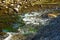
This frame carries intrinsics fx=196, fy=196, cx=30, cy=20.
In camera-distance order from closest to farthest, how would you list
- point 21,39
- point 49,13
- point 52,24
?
point 21,39
point 52,24
point 49,13

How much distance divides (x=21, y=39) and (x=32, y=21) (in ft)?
6.93

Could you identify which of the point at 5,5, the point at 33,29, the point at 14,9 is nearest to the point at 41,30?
the point at 33,29

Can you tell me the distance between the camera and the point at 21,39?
7.65 m

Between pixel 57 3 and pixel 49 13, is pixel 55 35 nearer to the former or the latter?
pixel 49 13

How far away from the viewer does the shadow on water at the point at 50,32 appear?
7.79 m

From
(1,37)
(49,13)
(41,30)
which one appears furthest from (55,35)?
(49,13)

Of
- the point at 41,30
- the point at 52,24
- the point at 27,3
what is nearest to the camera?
the point at 41,30

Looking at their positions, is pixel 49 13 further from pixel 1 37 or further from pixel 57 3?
pixel 1 37

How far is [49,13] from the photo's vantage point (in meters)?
10.7

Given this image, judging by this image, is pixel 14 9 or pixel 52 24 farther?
pixel 14 9

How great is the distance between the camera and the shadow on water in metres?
7.79

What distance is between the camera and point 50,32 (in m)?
8.28

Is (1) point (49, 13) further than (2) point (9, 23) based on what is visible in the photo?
Yes

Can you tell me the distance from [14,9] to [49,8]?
2120mm
